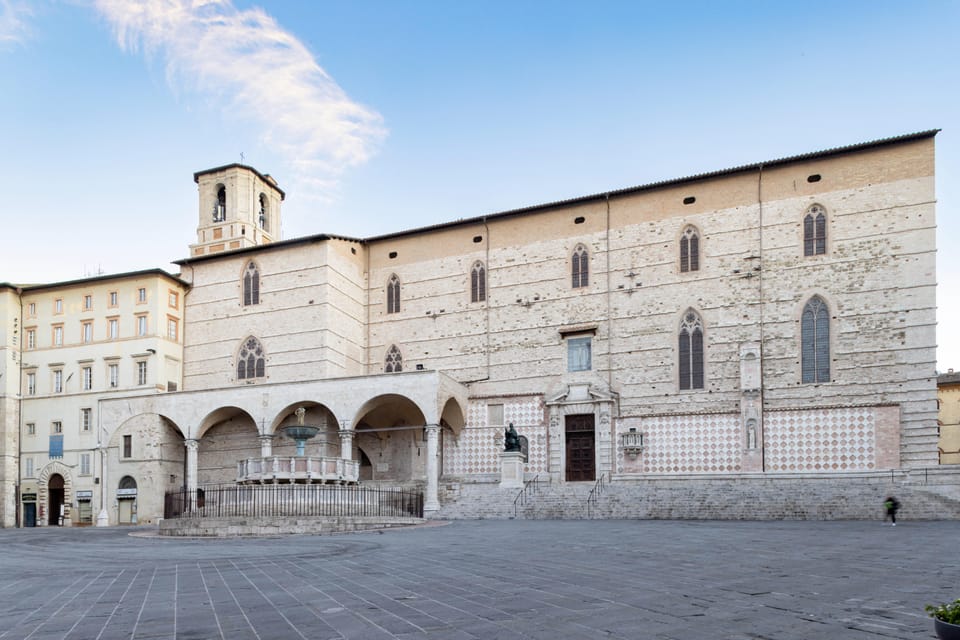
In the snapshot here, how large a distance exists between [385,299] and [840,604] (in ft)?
106

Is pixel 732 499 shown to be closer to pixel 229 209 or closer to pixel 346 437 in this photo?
pixel 346 437

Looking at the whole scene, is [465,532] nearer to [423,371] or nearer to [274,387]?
[423,371]

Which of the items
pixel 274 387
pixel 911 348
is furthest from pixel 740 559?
pixel 274 387

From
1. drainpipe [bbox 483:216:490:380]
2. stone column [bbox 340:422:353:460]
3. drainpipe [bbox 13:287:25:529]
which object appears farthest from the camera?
drainpipe [bbox 13:287:25:529]

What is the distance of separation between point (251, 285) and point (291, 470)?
15.2 metres

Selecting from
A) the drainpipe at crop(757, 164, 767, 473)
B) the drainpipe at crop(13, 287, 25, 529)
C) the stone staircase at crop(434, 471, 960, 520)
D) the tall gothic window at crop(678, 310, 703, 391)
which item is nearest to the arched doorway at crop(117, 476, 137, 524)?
the drainpipe at crop(13, 287, 25, 529)

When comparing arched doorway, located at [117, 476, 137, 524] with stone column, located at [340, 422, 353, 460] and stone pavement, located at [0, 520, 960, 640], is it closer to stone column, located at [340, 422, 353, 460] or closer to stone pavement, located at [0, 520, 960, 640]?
stone column, located at [340, 422, 353, 460]

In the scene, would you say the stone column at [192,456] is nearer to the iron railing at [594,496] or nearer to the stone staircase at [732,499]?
the stone staircase at [732,499]

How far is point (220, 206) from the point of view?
158 ft

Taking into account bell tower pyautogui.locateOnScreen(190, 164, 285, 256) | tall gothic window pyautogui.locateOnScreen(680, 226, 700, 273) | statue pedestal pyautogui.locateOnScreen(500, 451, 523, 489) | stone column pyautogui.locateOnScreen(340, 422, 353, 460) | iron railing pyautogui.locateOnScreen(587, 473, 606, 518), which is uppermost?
bell tower pyautogui.locateOnScreen(190, 164, 285, 256)

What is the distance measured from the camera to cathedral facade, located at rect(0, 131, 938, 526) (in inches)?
1186

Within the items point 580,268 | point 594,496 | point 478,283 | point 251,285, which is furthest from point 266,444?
point 580,268

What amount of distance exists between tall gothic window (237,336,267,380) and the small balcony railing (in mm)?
11182

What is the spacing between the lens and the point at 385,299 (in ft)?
128
